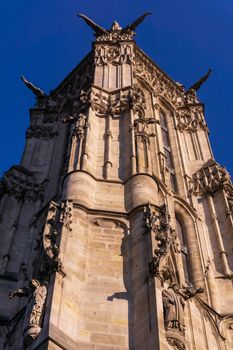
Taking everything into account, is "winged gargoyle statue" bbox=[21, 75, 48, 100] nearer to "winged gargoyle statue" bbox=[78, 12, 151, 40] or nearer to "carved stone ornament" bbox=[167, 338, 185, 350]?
"winged gargoyle statue" bbox=[78, 12, 151, 40]

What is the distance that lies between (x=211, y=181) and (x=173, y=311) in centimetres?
1138

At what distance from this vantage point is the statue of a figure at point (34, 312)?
9.97 metres

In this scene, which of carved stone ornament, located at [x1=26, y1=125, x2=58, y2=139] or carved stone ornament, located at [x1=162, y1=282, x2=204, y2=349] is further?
carved stone ornament, located at [x1=26, y1=125, x2=58, y2=139]

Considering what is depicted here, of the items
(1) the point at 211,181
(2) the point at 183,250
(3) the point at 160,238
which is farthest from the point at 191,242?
(3) the point at 160,238

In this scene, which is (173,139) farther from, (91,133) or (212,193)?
(91,133)

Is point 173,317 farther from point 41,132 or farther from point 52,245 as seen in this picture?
point 41,132

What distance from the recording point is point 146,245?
12250 mm

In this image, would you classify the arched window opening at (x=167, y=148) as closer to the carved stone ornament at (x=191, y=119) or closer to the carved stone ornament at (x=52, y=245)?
the carved stone ornament at (x=191, y=119)

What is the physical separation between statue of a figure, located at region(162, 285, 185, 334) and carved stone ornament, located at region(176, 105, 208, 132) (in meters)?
16.4

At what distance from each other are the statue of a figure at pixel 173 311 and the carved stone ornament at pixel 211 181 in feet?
31.5

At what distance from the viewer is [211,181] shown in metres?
21.7

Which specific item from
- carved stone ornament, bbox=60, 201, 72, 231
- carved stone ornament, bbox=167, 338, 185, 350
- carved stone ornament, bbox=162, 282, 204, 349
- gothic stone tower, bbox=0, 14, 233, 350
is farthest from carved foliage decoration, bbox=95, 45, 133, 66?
carved stone ornament, bbox=167, 338, 185, 350

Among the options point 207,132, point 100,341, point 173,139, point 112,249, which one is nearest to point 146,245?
point 112,249

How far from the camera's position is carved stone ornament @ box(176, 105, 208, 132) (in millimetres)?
27438
